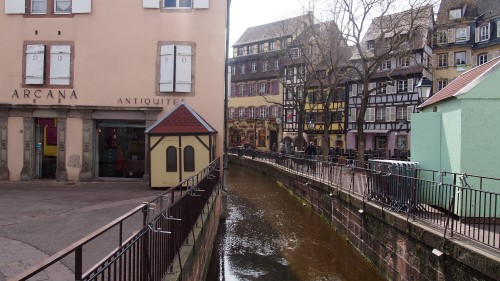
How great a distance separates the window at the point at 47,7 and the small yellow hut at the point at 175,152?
6.03 m

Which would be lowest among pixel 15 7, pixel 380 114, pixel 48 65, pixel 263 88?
pixel 380 114

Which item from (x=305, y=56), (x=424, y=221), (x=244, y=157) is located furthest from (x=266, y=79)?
(x=424, y=221)

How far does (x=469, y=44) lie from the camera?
40.5m

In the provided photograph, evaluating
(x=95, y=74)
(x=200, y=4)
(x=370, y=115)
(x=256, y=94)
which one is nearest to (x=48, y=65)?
(x=95, y=74)

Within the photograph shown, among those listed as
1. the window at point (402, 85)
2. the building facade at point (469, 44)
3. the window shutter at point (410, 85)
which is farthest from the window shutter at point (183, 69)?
the building facade at point (469, 44)

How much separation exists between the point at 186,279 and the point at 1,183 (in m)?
13.3

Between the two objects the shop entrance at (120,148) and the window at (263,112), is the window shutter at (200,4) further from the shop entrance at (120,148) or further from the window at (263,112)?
the window at (263,112)

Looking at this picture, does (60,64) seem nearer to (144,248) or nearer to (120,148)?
(120,148)

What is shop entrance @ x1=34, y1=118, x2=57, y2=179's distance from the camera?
55.5 feet

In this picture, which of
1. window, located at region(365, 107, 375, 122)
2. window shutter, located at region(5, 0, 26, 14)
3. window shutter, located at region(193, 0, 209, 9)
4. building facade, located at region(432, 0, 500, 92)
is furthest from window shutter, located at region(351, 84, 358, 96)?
window shutter, located at region(5, 0, 26, 14)

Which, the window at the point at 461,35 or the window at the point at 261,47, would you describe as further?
the window at the point at 261,47

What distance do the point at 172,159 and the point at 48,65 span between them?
6.53 meters

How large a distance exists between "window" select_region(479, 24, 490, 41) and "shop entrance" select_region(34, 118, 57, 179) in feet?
123

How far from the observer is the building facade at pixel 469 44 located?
39094 mm
